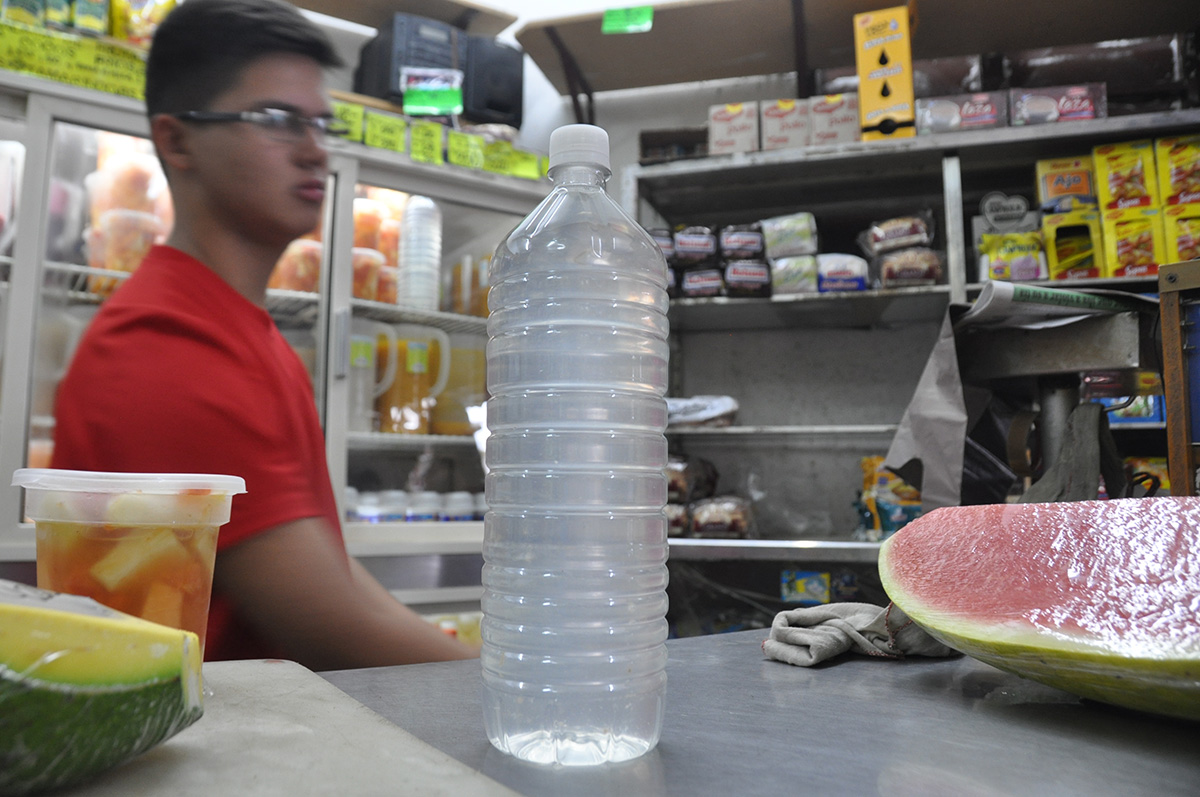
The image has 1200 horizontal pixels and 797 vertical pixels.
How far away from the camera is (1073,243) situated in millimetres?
2535

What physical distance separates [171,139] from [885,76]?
2.20 meters

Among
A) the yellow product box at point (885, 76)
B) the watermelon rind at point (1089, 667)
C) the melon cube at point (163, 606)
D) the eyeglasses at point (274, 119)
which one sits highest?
the yellow product box at point (885, 76)

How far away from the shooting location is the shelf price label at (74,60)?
2.24 meters

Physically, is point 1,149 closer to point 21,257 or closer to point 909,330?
point 21,257

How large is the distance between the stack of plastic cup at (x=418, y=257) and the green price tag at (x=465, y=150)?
8.1 inches

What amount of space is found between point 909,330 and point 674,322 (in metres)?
0.93

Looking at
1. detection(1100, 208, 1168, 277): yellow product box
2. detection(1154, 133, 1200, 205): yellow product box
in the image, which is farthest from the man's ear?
detection(1154, 133, 1200, 205): yellow product box

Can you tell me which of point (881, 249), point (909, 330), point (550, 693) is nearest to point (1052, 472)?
point (550, 693)

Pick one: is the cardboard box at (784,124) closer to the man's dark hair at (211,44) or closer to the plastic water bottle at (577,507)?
the man's dark hair at (211,44)

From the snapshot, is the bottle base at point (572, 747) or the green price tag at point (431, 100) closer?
the bottle base at point (572, 747)

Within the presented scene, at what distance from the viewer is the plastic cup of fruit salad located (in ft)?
2.06

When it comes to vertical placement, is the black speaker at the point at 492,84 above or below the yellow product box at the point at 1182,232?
above

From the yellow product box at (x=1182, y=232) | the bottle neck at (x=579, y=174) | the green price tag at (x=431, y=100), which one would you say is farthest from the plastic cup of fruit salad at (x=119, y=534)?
the yellow product box at (x=1182, y=232)

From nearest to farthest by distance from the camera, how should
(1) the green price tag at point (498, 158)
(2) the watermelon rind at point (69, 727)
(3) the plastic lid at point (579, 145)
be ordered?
(2) the watermelon rind at point (69, 727), (3) the plastic lid at point (579, 145), (1) the green price tag at point (498, 158)
